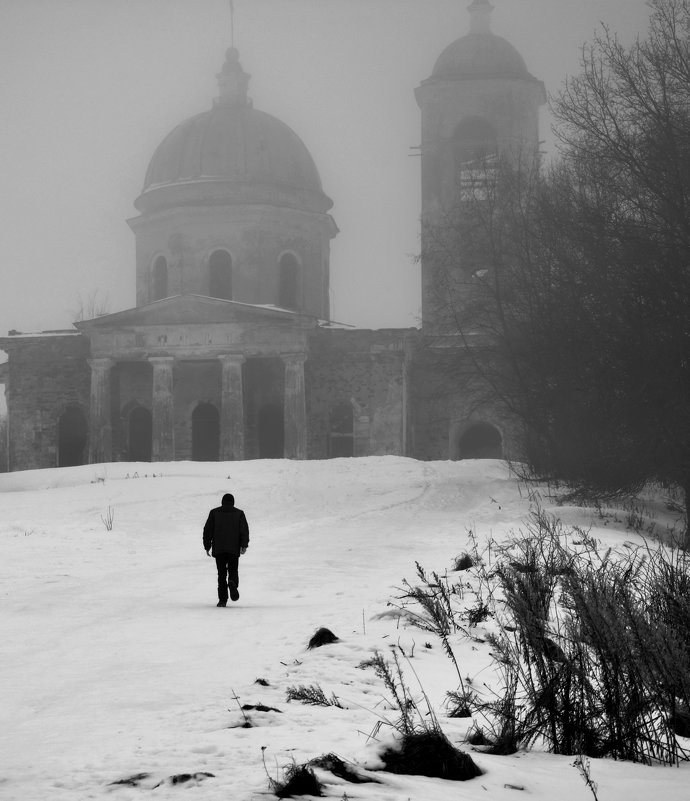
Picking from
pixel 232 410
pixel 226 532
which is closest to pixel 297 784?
pixel 226 532

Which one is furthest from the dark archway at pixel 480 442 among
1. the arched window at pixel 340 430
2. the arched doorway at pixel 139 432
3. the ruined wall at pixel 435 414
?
the arched doorway at pixel 139 432

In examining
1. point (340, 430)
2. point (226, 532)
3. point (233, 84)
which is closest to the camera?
point (226, 532)

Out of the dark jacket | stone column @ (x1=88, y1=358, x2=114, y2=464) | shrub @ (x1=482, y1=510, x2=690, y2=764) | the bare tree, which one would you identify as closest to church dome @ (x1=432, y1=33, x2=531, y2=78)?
stone column @ (x1=88, y1=358, x2=114, y2=464)

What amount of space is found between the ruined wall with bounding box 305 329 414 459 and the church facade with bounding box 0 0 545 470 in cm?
4

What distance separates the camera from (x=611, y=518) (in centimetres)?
1648

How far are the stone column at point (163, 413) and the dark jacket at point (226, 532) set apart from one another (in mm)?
22312

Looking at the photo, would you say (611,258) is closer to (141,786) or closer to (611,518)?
(611,518)

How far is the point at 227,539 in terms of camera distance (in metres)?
10.2

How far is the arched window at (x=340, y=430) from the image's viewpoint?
34.0 meters

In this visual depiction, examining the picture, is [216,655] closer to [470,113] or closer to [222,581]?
[222,581]

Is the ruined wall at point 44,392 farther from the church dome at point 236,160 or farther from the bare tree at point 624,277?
the bare tree at point 624,277

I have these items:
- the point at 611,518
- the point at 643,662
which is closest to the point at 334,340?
the point at 611,518

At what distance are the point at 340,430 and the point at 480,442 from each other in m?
4.68

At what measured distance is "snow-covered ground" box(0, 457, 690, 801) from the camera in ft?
14.3
